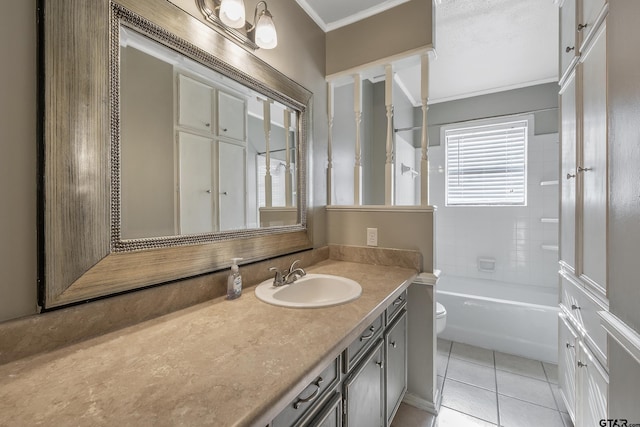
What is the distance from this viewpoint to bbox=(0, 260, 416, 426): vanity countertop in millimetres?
Answer: 472

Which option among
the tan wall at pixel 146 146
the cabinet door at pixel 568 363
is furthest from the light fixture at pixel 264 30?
the cabinet door at pixel 568 363

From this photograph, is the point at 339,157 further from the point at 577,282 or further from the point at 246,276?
the point at 577,282

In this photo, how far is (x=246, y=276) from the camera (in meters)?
1.24

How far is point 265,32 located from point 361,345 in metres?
1.41

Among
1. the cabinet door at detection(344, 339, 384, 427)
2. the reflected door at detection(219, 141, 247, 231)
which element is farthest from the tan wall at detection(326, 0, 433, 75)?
the cabinet door at detection(344, 339, 384, 427)

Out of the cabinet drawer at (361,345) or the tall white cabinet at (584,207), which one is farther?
the tall white cabinet at (584,207)

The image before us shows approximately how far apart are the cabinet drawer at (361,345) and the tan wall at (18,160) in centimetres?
88

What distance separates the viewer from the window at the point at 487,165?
305 cm

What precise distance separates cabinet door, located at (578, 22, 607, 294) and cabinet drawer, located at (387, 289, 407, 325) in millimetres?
795

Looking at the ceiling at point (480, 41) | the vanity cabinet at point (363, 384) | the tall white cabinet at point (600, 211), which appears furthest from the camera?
the ceiling at point (480, 41)

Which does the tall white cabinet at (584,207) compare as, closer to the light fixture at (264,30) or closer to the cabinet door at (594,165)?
the cabinet door at (594,165)

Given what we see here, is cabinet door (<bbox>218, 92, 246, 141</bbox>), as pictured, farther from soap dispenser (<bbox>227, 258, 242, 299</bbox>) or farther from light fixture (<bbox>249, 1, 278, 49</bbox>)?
soap dispenser (<bbox>227, 258, 242, 299</bbox>)

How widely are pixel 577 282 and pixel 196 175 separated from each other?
181 cm

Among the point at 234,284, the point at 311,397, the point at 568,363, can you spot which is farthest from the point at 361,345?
the point at 568,363
